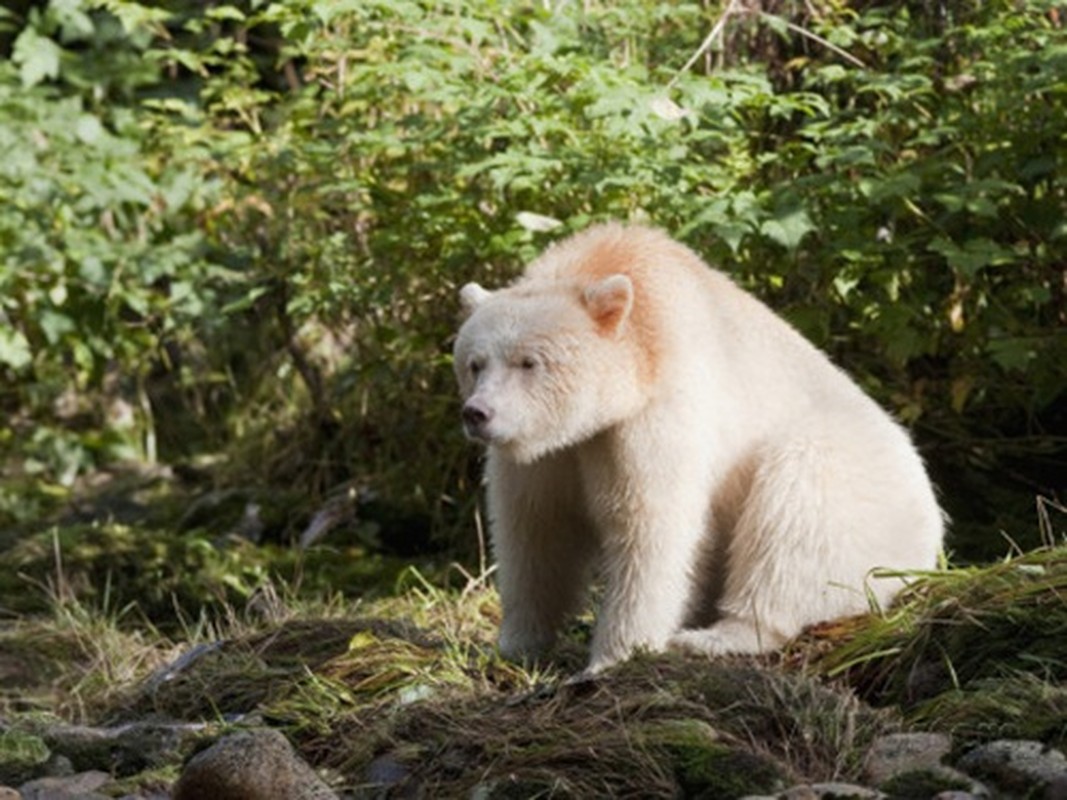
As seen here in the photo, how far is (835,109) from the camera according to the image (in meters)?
7.86

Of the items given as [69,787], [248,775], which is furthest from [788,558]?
[69,787]

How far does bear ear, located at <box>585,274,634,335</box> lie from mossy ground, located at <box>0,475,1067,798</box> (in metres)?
0.90

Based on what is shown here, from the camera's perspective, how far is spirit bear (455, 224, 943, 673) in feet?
16.9

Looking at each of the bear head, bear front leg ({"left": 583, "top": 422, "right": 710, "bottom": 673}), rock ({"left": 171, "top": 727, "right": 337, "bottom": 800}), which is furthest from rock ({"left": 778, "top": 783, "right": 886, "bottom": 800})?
the bear head

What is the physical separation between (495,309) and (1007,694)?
1.67m

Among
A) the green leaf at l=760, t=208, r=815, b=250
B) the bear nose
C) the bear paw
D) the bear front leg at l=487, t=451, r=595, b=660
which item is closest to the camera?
the bear nose

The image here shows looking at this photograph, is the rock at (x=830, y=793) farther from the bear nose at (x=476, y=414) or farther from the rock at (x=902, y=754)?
the bear nose at (x=476, y=414)

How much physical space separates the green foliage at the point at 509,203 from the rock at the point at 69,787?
306 centimetres

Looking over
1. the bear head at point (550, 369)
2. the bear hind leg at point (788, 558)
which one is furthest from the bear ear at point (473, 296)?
the bear hind leg at point (788, 558)

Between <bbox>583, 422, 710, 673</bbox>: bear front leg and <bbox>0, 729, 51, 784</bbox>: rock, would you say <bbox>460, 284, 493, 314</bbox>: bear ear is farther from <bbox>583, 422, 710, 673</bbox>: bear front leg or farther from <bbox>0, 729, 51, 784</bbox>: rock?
<bbox>0, 729, 51, 784</bbox>: rock

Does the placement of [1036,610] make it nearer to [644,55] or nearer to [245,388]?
[644,55]

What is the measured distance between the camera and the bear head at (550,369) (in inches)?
199

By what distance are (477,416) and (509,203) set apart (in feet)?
9.81

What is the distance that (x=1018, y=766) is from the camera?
392 cm
